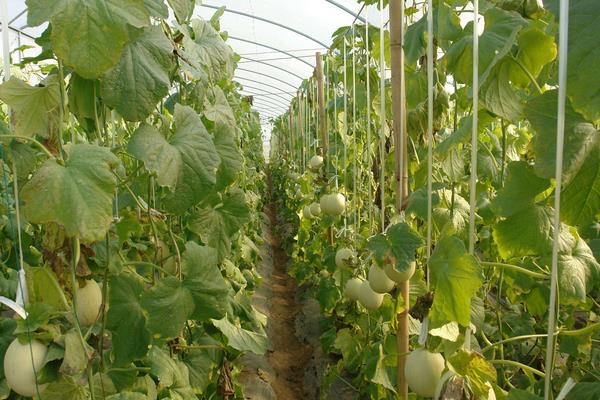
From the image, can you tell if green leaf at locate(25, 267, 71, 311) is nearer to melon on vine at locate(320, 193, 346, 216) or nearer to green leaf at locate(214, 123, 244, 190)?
green leaf at locate(214, 123, 244, 190)

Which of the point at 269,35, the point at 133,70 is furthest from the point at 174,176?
the point at 269,35

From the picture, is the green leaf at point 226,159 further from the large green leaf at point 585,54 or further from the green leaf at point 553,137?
the large green leaf at point 585,54

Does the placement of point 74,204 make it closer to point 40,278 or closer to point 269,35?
point 40,278

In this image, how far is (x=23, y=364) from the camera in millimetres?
1104

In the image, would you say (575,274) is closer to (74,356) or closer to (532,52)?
(532,52)

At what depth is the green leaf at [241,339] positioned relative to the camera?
202cm

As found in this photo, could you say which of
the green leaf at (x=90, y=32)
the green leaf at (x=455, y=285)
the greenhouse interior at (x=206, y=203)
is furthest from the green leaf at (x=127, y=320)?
the green leaf at (x=455, y=285)

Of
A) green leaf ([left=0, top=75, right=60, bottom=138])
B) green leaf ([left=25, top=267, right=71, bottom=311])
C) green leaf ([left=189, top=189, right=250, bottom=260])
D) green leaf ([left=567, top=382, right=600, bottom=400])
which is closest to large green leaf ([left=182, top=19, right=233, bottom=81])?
green leaf ([left=189, top=189, right=250, bottom=260])

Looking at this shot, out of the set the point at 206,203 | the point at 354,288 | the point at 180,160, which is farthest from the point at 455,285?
the point at 354,288

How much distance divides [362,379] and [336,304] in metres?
1.08

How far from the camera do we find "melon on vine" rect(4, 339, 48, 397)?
43.4 inches

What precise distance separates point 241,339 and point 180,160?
3.19 ft

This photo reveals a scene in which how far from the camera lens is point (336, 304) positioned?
4.36 metres

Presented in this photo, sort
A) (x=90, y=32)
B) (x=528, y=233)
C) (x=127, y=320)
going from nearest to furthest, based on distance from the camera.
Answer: (x=90, y=32) → (x=528, y=233) → (x=127, y=320)
